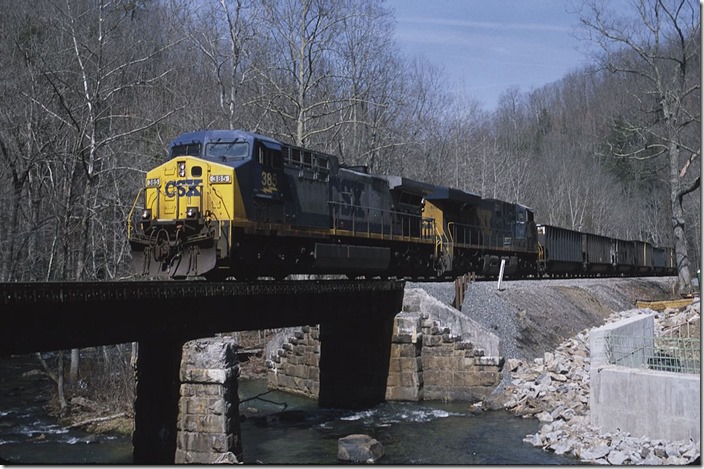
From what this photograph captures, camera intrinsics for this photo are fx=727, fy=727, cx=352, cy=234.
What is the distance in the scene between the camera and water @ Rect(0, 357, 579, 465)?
48.9ft

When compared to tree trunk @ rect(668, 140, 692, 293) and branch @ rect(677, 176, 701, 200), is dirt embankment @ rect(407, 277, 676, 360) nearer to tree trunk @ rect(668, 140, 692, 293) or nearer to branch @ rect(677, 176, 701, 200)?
tree trunk @ rect(668, 140, 692, 293)

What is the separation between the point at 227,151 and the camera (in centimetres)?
1667

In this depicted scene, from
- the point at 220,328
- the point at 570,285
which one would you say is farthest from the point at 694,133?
the point at 220,328

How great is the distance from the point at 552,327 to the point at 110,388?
14801 millimetres

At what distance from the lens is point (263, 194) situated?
16625 mm

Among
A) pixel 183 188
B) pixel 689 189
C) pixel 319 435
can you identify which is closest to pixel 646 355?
pixel 319 435

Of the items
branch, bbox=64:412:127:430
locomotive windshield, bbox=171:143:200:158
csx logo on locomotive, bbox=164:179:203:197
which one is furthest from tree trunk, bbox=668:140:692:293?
branch, bbox=64:412:127:430

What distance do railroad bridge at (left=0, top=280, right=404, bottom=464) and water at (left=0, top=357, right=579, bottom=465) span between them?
1.37 meters

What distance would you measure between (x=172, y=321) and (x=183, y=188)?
4458 mm

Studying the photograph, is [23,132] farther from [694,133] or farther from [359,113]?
[694,133]

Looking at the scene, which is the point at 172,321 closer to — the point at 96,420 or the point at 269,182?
the point at 269,182

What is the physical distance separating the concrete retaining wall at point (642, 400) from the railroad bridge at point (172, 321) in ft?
20.4

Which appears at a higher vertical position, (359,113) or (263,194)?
(359,113)

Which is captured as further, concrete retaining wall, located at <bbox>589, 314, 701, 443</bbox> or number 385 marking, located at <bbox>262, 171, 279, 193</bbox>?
number 385 marking, located at <bbox>262, 171, 279, 193</bbox>
